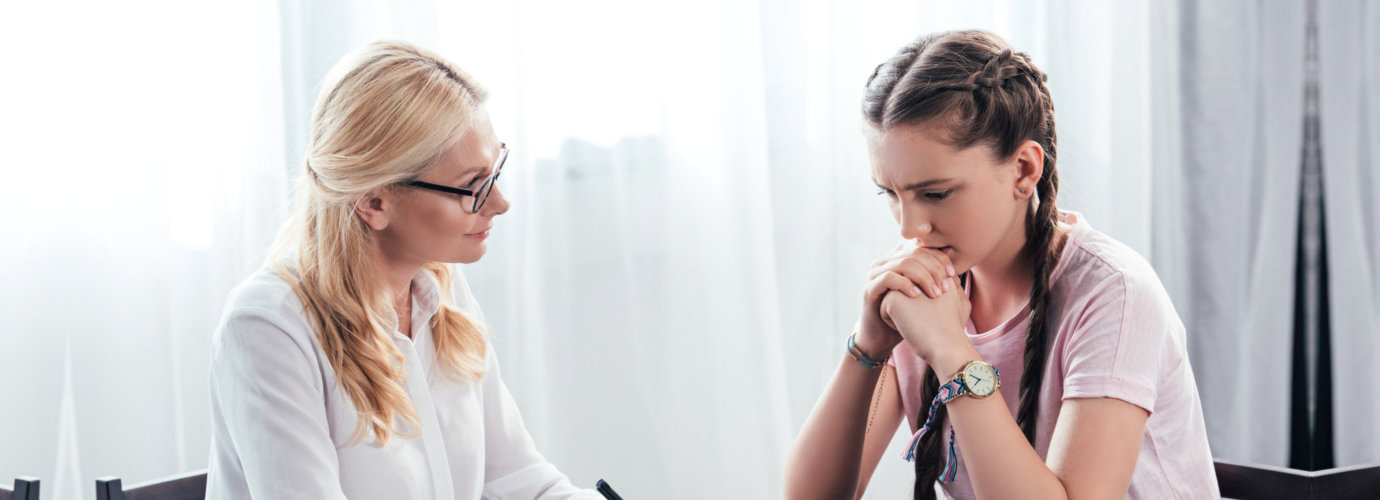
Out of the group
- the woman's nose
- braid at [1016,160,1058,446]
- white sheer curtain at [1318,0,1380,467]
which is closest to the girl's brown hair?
braid at [1016,160,1058,446]

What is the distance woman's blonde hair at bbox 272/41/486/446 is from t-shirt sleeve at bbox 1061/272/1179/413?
728mm

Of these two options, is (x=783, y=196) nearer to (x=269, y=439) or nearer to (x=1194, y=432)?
(x=1194, y=432)

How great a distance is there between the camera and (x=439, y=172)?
1.22 metres

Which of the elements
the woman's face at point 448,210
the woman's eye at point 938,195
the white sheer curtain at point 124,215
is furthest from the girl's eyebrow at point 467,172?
the white sheer curtain at point 124,215

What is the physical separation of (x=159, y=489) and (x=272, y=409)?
0.27 meters

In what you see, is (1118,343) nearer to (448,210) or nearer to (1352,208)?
(448,210)

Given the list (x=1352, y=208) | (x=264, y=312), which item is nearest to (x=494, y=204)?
(x=264, y=312)

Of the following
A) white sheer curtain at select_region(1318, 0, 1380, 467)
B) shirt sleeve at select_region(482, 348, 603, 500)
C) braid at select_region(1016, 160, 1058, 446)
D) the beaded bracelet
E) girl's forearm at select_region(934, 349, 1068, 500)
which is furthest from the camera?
white sheer curtain at select_region(1318, 0, 1380, 467)

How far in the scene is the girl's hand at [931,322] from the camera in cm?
113

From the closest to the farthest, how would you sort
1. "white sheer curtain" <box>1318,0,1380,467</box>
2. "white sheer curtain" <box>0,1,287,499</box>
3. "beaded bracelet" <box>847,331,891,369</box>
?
"beaded bracelet" <box>847,331,891,369</box> < "white sheer curtain" <box>0,1,287,499</box> < "white sheer curtain" <box>1318,0,1380,467</box>

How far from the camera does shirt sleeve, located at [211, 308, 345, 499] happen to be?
107 cm

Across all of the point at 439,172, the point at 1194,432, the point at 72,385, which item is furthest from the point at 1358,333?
the point at 72,385

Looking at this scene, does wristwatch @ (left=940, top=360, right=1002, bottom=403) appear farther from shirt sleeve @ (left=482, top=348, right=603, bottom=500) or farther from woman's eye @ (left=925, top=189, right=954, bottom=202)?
shirt sleeve @ (left=482, top=348, right=603, bottom=500)

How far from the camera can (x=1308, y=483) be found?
4.04ft
